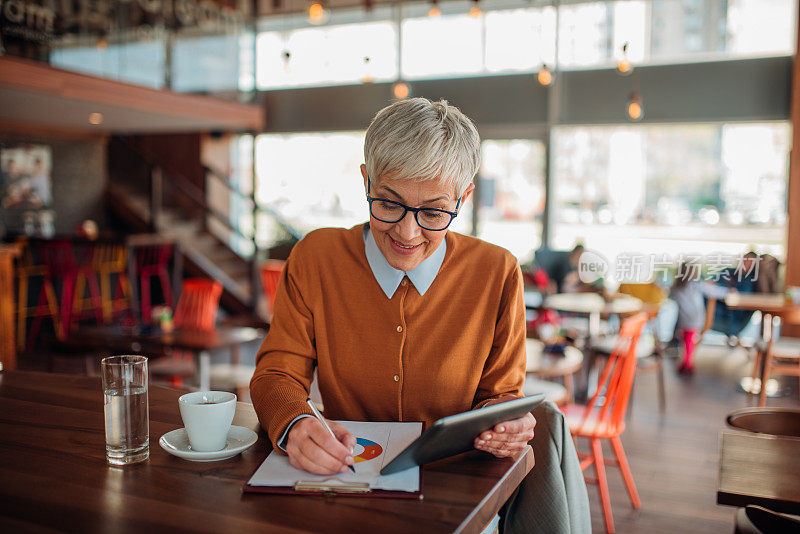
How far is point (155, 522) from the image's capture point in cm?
93

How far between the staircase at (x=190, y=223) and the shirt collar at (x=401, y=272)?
7258mm

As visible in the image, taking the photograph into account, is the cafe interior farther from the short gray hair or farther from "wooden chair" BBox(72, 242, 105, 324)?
the short gray hair

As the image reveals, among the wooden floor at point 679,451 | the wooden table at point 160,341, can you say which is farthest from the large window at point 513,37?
the wooden table at point 160,341

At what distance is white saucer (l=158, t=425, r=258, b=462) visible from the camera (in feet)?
3.81

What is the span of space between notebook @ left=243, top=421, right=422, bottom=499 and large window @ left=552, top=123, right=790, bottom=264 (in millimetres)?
7344

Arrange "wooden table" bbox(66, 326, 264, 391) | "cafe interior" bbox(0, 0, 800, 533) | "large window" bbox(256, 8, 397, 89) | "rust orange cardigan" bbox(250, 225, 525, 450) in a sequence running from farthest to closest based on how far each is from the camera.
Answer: "large window" bbox(256, 8, 397, 89) < "cafe interior" bbox(0, 0, 800, 533) < "wooden table" bbox(66, 326, 264, 391) < "rust orange cardigan" bbox(250, 225, 525, 450)

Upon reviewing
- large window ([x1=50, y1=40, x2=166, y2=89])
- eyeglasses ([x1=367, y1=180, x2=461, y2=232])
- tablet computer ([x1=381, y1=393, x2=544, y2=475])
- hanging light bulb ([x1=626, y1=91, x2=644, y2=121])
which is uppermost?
large window ([x1=50, y1=40, x2=166, y2=89])

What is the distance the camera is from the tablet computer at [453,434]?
1009 millimetres

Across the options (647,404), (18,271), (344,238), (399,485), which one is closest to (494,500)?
(399,485)

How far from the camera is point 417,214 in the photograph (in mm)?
1388

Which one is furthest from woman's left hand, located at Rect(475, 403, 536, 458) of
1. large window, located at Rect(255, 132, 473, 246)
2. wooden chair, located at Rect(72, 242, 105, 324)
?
large window, located at Rect(255, 132, 473, 246)

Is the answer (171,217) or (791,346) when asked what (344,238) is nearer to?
(791,346)

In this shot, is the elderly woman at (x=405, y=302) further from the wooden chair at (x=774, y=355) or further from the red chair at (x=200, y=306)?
the wooden chair at (x=774, y=355)

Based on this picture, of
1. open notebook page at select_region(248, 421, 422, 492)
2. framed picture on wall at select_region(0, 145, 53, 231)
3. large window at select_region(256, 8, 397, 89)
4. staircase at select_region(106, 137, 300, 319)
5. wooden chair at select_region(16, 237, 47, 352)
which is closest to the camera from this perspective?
open notebook page at select_region(248, 421, 422, 492)
